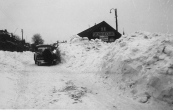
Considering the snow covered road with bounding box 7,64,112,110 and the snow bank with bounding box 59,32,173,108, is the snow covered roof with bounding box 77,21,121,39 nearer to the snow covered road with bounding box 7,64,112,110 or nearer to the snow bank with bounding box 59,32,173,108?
the snow bank with bounding box 59,32,173,108

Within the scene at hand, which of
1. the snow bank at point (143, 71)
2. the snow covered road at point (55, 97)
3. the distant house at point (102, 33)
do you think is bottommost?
the snow covered road at point (55, 97)

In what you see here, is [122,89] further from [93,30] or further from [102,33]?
[102,33]

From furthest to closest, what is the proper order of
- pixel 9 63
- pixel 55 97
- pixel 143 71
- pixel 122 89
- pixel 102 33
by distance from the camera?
pixel 102 33
pixel 9 63
pixel 122 89
pixel 143 71
pixel 55 97

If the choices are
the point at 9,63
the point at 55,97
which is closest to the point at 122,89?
the point at 55,97

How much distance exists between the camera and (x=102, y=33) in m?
33.5

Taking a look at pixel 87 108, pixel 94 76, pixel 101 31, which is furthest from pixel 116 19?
pixel 87 108

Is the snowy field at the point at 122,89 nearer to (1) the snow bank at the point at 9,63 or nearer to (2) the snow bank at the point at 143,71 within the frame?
(2) the snow bank at the point at 143,71

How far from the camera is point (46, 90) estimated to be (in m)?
5.61

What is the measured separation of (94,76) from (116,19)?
2074 cm

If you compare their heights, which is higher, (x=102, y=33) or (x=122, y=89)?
(x=102, y=33)

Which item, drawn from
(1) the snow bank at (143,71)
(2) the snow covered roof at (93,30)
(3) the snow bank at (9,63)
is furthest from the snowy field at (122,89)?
(2) the snow covered roof at (93,30)

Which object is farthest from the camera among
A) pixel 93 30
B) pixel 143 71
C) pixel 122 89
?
pixel 93 30

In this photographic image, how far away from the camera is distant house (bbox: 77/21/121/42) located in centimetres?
3297

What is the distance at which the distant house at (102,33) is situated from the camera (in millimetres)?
32969
